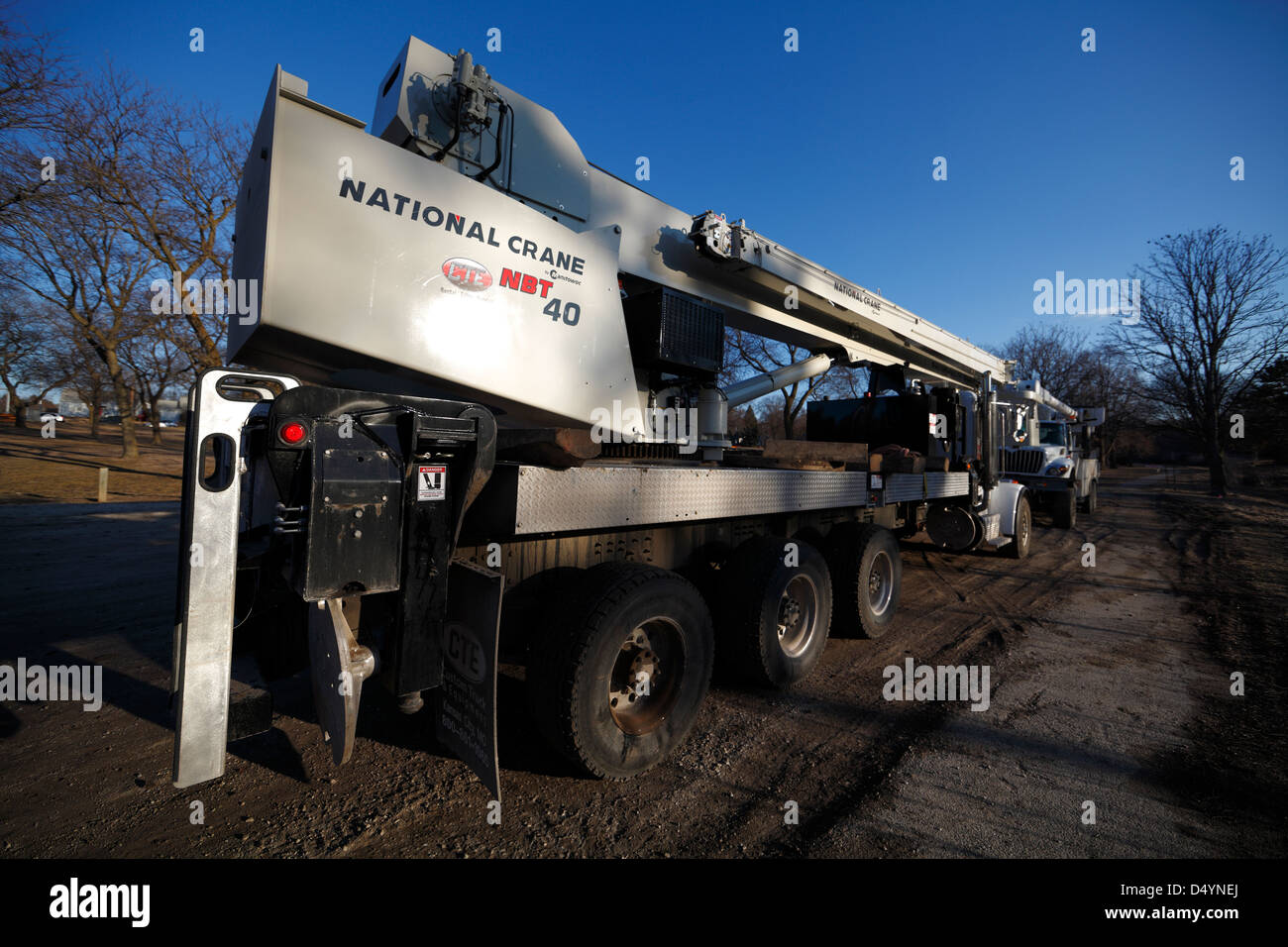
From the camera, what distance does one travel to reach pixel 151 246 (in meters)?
15.4

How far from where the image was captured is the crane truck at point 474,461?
2045 millimetres

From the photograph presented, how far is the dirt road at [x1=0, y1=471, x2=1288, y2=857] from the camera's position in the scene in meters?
2.45

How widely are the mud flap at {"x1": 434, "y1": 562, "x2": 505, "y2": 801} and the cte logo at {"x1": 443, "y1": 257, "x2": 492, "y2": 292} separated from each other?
144cm

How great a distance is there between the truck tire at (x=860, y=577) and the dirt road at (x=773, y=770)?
20 centimetres

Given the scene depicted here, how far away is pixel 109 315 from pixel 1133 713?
26492mm

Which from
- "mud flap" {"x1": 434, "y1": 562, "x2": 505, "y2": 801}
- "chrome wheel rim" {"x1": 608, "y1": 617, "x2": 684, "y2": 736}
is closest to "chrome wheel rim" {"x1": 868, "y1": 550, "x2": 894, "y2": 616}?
"chrome wheel rim" {"x1": 608, "y1": 617, "x2": 684, "y2": 736}

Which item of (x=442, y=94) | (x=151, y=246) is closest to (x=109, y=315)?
(x=151, y=246)

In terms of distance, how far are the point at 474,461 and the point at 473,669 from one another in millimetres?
899

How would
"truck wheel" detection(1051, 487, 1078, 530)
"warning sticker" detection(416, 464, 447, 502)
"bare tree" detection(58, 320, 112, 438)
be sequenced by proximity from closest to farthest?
"warning sticker" detection(416, 464, 447, 502)
"truck wheel" detection(1051, 487, 1078, 530)
"bare tree" detection(58, 320, 112, 438)

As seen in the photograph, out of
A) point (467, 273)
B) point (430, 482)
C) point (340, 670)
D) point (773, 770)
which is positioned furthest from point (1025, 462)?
point (340, 670)

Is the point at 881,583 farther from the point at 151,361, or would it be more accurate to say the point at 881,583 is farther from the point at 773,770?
the point at 151,361

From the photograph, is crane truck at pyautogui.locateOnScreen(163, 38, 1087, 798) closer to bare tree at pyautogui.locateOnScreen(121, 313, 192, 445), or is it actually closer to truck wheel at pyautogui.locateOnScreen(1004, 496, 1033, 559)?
truck wheel at pyautogui.locateOnScreen(1004, 496, 1033, 559)

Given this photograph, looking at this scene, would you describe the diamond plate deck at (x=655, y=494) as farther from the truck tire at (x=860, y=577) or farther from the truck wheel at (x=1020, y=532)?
the truck wheel at (x=1020, y=532)

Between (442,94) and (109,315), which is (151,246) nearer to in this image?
(109,315)
